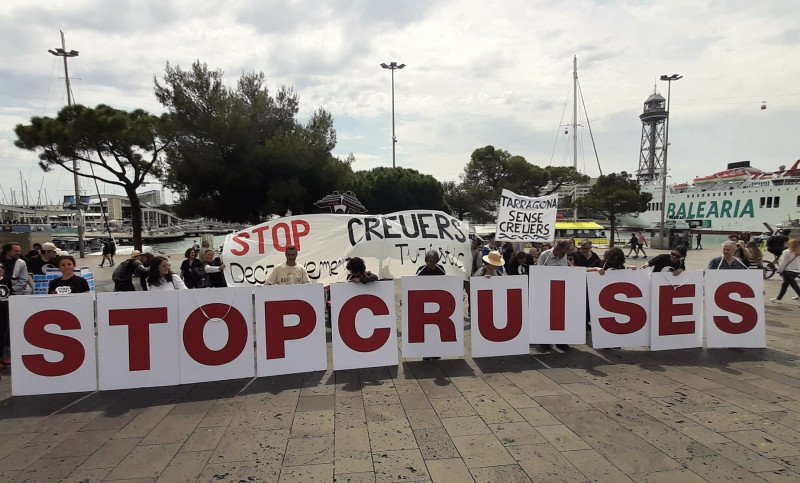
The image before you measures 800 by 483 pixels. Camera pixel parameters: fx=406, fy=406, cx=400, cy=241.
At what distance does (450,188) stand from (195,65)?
3694 cm

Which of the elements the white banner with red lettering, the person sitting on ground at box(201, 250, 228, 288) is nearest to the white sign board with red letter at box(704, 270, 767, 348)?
the white banner with red lettering

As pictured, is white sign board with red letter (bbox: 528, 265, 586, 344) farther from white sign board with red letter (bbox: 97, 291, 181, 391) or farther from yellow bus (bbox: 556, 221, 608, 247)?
yellow bus (bbox: 556, 221, 608, 247)

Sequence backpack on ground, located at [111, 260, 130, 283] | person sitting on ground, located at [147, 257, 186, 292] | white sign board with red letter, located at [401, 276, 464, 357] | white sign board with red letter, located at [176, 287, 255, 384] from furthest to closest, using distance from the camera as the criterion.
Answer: backpack on ground, located at [111, 260, 130, 283] < white sign board with red letter, located at [401, 276, 464, 357] < person sitting on ground, located at [147, 257, 186, 292] < white sign board with red letter, located at [176, 287, 255, 384]

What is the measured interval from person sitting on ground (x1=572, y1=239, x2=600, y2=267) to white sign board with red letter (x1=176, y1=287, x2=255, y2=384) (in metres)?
5.29

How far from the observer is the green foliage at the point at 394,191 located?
37906mm

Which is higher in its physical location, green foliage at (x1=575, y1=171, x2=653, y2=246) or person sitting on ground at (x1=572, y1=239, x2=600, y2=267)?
green foliage at (x1=575, y1=171, x2=653, y2=246)

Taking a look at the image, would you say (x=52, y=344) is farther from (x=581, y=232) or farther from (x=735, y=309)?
(x=581, y=232)

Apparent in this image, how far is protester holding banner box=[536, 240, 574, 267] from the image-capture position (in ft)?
20.0

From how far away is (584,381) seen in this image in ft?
15.1

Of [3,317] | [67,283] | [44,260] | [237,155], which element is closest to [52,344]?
[67,283]

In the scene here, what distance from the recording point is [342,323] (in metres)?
4.96

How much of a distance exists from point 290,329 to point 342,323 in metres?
0.61

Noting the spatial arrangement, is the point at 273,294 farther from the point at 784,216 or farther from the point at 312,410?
the point at 784,216

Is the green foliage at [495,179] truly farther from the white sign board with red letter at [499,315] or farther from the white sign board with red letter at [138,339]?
the white sign board with red letter at [138,339]
